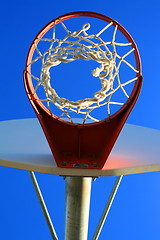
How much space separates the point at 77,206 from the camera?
275cm

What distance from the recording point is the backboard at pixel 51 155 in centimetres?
219

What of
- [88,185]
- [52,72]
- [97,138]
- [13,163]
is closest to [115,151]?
[88,185]

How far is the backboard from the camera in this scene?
86.2 inches

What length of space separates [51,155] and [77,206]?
0.41 m

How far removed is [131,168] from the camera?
220 cm

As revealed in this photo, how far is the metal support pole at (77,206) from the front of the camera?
8.95 ft

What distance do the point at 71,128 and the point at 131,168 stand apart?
322mm

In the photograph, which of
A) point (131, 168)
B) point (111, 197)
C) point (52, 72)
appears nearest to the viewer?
point (131, 168)

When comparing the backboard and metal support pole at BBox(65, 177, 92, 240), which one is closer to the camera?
the backboard

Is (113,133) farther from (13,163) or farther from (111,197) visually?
(111,197)

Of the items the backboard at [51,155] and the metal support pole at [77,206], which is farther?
the metal support pole at [77,206]

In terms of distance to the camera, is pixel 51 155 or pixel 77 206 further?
pixel 77 206

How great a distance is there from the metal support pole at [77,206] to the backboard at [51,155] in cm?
24

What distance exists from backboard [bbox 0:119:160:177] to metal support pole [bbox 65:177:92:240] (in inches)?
9.3
